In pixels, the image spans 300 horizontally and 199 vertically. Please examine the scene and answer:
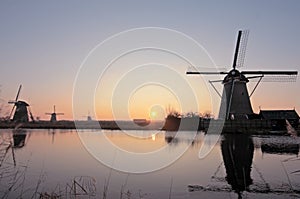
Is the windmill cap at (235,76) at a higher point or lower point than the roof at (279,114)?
higher

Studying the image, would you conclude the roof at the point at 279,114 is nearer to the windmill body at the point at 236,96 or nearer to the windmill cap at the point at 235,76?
the windmill body at the point at 236,96

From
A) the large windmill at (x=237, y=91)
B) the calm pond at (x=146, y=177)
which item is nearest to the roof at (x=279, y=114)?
the large windmill at (x=237, y=91)

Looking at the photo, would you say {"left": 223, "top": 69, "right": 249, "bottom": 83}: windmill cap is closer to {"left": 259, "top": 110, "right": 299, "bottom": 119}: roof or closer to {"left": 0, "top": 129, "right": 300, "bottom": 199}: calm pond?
{"left": 259, "top": 110, "right": 299, "bottom": 119}: roof

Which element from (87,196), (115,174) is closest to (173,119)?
(115,174)

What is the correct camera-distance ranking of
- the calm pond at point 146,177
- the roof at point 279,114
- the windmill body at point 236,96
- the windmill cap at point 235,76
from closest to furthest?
1. the calm pond at point 146,177
2. the windmill cap at point 235,76
3. the windmill body at point 236,96
4. the roof at point 279,114

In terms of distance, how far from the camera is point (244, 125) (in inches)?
1730

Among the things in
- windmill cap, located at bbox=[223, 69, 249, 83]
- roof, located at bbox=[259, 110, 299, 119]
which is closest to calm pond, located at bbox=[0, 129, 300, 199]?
windmill cap, located at bbox=[223, 69, 249, 83]

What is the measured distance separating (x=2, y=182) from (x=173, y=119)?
157 feet

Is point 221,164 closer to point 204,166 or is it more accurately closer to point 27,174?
point 204,166

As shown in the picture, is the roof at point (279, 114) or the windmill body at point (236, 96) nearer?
the windmill body at point (236, 96)

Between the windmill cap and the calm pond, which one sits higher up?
the windmill cap

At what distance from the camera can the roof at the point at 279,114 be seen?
170 ft

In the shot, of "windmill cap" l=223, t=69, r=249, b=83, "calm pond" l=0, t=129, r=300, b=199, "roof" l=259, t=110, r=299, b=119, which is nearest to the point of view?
"calm pond" l=0, t=129, r=300, b=199

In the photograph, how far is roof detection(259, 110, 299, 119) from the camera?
5184 cm
